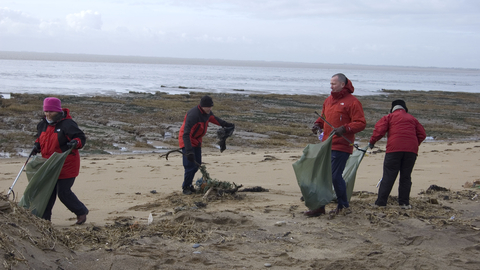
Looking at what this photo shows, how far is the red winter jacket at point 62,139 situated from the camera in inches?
192

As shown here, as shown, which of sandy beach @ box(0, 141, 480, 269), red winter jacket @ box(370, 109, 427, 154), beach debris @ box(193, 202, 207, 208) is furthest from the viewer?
beach debris @ box(193, 202, 207, 208)

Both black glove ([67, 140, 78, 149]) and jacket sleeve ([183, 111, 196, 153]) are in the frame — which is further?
jacket sleeve ([183, 111, 196, 153])

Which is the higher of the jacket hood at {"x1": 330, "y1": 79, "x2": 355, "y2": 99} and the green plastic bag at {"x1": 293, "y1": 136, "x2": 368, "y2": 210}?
the jacket hood at {"x1": 330, "y1": 79, "x2": 355, "y2": 99}

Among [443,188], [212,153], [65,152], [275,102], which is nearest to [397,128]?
[443,188]

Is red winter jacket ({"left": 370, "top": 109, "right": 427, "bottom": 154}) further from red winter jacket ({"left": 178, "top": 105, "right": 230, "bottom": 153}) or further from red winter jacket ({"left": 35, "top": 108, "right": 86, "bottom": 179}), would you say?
red winter jacket ({"left": 35, "top": 108, "right": 86, "bottom": 179})

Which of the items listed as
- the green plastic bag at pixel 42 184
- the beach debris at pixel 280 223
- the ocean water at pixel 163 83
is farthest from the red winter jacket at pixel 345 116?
the ocean water at pixel 163 83

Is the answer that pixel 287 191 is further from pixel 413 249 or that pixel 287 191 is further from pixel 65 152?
pixel 65 152

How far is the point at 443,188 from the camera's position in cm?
722

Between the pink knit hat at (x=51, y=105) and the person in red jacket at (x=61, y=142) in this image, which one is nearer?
the pink knit hat at (x=51, y=105)

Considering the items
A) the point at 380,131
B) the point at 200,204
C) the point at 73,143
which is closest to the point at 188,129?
the point at 200,204

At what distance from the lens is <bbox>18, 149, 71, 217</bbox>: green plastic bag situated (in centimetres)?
478

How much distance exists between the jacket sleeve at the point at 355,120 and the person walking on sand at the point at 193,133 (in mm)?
2071

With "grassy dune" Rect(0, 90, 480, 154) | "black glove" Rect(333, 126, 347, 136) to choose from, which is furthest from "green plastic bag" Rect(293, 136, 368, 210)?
"grassy dune" Rect(0, 90, 480, 154)

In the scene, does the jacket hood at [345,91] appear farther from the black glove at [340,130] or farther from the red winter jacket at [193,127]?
the red winter jacket at [193,127]
